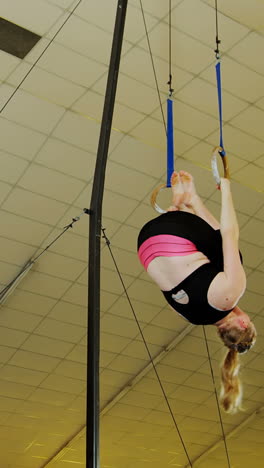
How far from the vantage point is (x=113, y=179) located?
1090cm

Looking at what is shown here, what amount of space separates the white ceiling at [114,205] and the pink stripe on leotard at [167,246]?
5903 mm

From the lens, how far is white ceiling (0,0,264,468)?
29.1 ft

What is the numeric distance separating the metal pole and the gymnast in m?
0.49

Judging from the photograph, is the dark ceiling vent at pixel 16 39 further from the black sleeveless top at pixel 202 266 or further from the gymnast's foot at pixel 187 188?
the black sleeveless top at pixel 202 266

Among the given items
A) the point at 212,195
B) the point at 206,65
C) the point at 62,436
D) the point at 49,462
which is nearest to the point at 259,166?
the point at 212,195

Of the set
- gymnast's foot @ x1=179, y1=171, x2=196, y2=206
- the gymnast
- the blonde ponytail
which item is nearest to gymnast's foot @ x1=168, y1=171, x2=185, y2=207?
gymnast's foot @ x1=179, y1=171, x2=196, y2=206

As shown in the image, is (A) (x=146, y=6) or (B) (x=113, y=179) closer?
(A) (x=146, y=6)

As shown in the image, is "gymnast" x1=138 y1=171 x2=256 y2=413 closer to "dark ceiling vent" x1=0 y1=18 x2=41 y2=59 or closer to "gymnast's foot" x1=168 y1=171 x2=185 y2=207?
"gymnast's foot" x1=168 y1=171 x2=185 y2=207

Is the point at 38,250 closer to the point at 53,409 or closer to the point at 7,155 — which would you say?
the point at 7,155

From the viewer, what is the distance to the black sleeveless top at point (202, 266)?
328 centimetres

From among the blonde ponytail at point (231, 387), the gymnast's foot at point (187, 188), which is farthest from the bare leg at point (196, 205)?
the blonde ponytail at point (231, 387)

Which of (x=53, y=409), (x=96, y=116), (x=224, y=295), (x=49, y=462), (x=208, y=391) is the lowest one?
(x=49, y=462)

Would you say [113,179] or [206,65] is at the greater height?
[206,65]

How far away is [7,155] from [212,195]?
3.31 m
